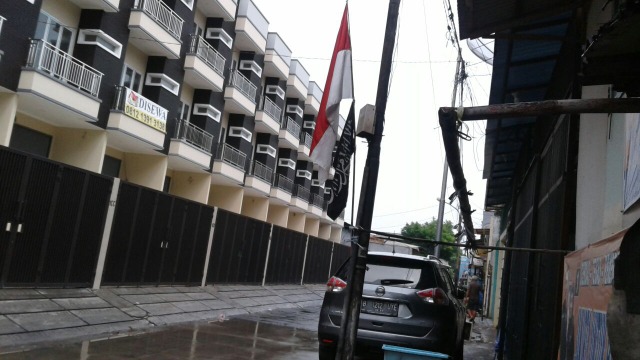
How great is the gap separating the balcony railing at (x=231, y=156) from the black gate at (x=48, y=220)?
1257 centimetres

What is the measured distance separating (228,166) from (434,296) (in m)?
19.3

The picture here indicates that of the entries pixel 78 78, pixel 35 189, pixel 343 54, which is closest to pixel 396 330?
pixel 343 54

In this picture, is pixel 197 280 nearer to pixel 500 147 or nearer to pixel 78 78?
pixel 78 78

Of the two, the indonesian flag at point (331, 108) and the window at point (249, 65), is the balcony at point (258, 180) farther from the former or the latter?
the indonesian flag at point (331, 108)

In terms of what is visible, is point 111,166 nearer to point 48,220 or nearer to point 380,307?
point 48,220

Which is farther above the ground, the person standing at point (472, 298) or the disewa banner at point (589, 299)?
the disewa banner at point (589, 299)

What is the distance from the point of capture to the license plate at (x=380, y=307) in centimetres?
686

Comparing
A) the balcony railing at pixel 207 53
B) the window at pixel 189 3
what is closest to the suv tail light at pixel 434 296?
the balcony railing at pixel 207 53

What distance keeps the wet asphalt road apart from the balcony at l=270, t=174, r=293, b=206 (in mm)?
19374

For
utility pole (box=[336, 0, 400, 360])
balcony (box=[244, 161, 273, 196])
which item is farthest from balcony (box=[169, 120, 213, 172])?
utility pole (box=[336, 0, 400, 360])

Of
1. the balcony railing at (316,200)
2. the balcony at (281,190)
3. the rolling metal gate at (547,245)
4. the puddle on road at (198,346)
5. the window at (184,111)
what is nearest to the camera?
the rolling metal gate at (547,245)

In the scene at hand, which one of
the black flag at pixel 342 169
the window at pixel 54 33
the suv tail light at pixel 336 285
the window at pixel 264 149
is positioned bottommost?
the suv tail light at pixel 336 285

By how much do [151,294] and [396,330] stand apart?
7985 millimetres

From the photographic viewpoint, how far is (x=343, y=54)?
19.0 feet
